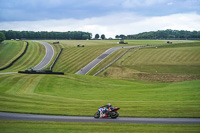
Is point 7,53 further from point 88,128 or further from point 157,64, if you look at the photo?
point 88,128

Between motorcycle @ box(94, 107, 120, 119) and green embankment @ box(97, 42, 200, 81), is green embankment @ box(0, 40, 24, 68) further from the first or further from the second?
motorcycle @ box(94, 107, 120, 119)

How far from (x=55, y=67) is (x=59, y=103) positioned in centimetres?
5472

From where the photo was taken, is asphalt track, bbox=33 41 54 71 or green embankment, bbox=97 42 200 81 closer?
green embankment, bbox=97 42 200 81

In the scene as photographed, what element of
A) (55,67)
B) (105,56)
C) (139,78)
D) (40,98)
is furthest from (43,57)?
(40,98)

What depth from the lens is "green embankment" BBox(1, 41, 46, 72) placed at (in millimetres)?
85969

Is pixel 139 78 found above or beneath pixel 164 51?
beneath

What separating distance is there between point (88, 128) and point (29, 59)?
81.8 m

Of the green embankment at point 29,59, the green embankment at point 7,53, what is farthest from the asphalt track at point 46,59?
the green embankment at point 7,53

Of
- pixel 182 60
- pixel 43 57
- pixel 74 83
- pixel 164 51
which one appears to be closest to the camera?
pixel 74 83

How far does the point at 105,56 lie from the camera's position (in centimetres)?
9544

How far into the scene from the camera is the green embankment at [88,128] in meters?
21.7

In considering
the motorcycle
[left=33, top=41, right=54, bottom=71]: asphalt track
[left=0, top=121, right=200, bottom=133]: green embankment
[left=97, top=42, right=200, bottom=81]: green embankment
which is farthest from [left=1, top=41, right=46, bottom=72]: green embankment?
the motorcycle

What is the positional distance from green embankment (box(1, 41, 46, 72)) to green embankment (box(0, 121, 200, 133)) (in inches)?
2406

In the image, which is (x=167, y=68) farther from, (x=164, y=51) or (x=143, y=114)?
(x=143, y=114)
